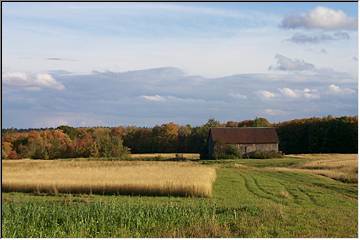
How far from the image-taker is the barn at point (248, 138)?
5831cm

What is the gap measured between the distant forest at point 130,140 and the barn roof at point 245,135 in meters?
2.41

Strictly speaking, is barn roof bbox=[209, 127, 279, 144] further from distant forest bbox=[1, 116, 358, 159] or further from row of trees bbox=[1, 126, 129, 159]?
row of trees bbox=[1, 126, 129, 159]

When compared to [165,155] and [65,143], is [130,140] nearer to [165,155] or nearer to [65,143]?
[65,143]

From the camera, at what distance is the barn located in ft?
191

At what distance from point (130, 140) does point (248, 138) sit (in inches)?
786

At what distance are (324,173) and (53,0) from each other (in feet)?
84.2

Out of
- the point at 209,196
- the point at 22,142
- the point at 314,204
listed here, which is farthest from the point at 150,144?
the point at 314,204

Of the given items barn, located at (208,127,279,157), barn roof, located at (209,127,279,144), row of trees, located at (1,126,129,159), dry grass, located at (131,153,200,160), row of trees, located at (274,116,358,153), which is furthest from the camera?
barn roof, located at (209,127,279,144)

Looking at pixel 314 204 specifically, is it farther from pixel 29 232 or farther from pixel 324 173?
pixel 324 173

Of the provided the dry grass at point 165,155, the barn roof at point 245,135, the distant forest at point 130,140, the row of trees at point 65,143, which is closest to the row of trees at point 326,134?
the distant forest at point 130,140

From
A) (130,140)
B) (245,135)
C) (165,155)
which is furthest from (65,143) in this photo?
(245,135)

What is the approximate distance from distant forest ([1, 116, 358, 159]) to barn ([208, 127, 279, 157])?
2329 millimetres

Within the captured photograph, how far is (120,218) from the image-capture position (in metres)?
12.4

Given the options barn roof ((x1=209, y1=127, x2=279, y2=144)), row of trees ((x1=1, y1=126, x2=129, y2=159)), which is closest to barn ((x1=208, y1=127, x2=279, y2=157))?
barn roof ((x1=209, y1=127, x2=279, y2=144))
